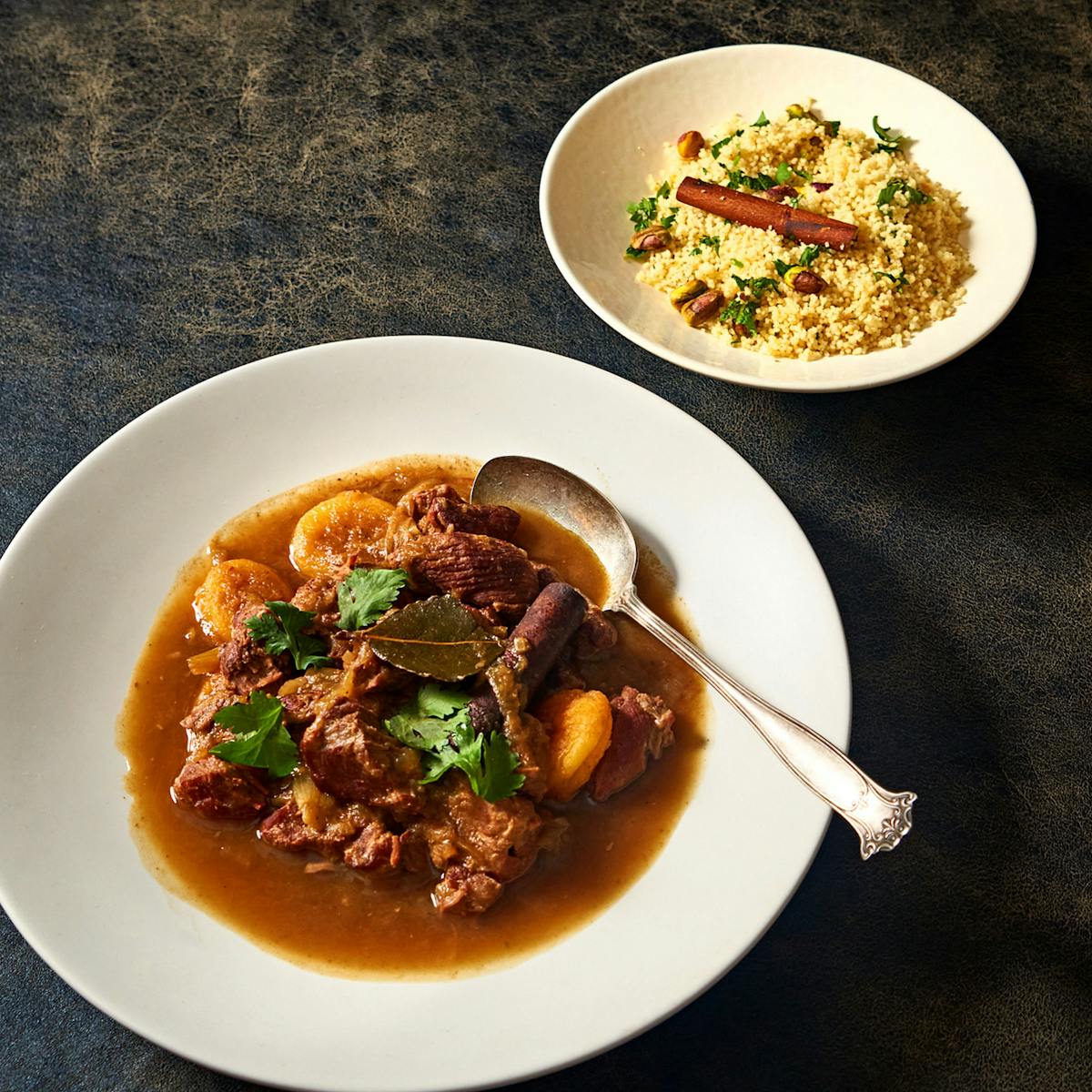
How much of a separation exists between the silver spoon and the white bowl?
60 centimetres

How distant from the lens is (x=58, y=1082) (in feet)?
9.73

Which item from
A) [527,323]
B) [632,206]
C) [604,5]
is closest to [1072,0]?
[604,5]

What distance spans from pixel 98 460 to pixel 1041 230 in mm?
3756

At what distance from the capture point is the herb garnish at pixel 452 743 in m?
2.88

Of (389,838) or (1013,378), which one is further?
(1013,378)

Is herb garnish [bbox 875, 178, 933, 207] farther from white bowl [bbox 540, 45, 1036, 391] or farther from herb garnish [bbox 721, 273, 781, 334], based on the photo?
herb garnish [bbox 721, 273, 781, 334]

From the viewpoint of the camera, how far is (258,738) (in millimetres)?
2967

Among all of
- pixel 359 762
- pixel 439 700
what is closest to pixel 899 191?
pixel 439 700

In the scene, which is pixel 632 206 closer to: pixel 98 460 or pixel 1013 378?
pixel 1013 378

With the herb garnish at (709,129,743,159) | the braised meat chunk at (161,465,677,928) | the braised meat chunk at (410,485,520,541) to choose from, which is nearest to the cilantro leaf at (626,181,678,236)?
the herb garnish at (709,129,743,159)

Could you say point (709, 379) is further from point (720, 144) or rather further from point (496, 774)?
point (496, 774)

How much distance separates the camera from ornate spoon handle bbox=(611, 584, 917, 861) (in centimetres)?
271

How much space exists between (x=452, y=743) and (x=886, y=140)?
2961 millimetres

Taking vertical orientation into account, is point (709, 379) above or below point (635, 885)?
above
